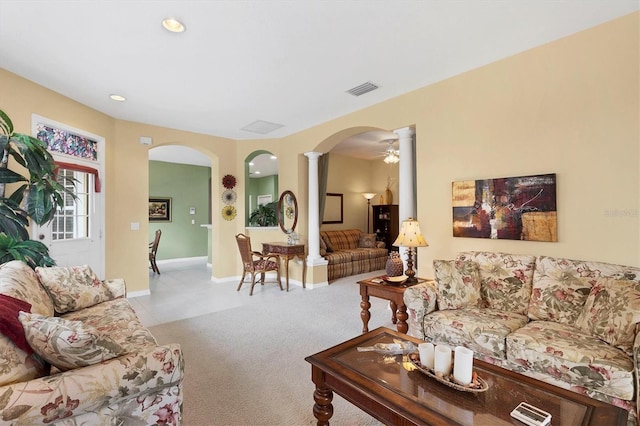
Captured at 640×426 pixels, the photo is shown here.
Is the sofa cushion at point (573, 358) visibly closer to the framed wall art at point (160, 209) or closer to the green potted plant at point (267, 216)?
the green potted plant at point (267, 216)

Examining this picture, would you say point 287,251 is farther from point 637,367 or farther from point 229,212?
point 637,367

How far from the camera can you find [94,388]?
122cm

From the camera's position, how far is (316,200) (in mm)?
5477

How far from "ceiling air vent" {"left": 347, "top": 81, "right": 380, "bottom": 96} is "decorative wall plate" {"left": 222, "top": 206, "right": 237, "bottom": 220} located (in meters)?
3.42

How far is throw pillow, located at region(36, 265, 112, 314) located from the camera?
240 cm

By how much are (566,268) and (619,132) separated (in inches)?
44.8

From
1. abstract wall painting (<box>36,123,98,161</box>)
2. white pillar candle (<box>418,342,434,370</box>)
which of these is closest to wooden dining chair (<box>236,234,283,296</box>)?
abstract wall painting (<box>36,123,98,161</box>)

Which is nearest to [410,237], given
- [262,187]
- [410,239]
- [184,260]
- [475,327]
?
[410,239]

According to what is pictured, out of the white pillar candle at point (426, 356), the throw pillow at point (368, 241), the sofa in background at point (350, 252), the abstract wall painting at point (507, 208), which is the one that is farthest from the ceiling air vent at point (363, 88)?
the throw pillow at point (368, 241)

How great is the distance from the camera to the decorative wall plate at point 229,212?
19.4 ft

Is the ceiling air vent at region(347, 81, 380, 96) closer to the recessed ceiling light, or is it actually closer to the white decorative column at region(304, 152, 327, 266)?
the white decorative column at region(304, 152, 327, 266)

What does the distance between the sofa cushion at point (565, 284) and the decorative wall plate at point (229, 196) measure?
503 centimetres

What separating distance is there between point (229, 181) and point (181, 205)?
11.2ft

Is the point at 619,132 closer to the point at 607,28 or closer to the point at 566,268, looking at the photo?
the point at 607,28
